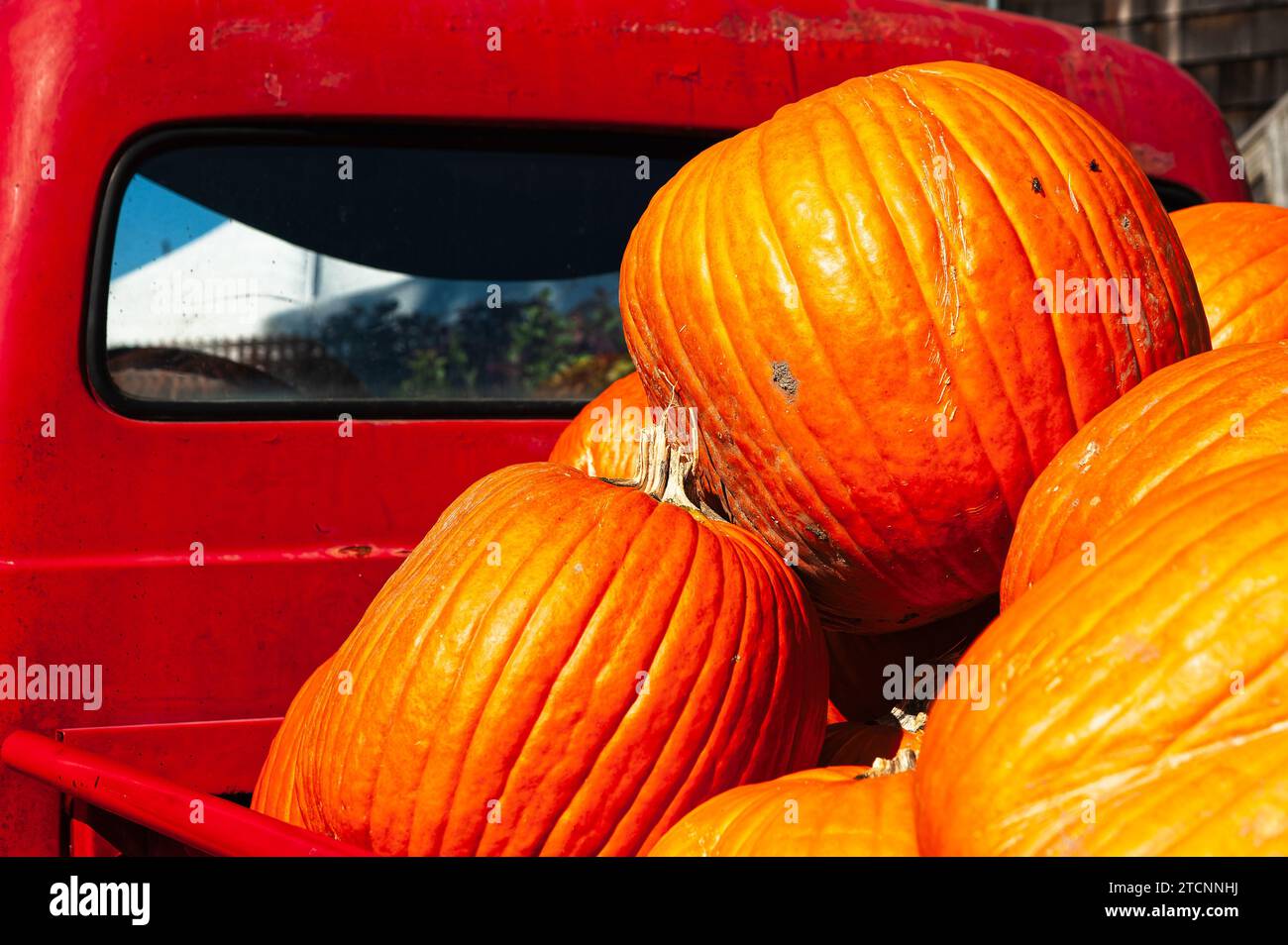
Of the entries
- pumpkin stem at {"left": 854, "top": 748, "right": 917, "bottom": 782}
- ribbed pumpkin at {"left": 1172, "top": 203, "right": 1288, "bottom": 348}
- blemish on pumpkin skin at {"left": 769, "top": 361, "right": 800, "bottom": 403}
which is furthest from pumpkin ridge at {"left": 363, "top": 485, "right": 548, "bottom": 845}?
ribbed pumpkin at {"left": 1172, "top": 203, "right": 1288, "bottom": 348}

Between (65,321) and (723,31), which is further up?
(723,31)

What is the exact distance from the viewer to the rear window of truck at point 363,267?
7.84 ft

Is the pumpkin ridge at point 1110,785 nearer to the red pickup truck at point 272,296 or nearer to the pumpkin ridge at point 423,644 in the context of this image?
the pumpkin ridge at point 423,644

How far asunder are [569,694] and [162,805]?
1.79 feet

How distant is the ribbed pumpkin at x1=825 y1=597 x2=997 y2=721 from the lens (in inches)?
68.3

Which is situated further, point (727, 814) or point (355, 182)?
point (355, 182)

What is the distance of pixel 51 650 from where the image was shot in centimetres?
215

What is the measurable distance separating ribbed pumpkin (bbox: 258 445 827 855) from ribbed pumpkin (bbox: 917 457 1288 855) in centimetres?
39

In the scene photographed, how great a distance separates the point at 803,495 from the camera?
1.56 meters
